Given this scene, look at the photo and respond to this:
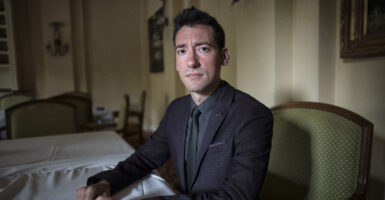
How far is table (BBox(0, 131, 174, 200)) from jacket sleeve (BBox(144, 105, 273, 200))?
0.22m

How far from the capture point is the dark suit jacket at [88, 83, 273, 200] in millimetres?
823

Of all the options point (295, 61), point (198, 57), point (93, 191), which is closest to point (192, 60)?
point (198, 57)

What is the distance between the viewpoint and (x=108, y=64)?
235 inches

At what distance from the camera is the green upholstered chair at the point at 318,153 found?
923 millimetres

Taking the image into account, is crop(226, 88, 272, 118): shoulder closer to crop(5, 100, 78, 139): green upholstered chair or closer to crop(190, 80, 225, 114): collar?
crop(190, 80, 225, 114): collar

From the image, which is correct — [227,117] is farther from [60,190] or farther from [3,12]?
[3,12]

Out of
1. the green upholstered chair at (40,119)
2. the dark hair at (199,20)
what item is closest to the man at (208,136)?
the dark hair at (199,20)

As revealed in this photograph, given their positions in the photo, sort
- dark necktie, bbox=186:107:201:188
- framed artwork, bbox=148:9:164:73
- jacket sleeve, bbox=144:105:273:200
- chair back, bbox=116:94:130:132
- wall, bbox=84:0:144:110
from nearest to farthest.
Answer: jacket sleeve, bbox=144:105:273:200 → dark necktie, bbox=186:107:201:188 → chair back, bbox=116:94:130:132 → framed artwork, bbox=148:9:164:73 → wall, bbox=84:0:144:110

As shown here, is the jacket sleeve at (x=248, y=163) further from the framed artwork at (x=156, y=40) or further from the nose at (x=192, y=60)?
the framed artwork at (x=156, y=40)

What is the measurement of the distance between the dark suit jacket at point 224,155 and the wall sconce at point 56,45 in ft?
17.1

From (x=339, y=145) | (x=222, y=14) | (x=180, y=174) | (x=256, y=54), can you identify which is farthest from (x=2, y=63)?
(x=339, y=145)

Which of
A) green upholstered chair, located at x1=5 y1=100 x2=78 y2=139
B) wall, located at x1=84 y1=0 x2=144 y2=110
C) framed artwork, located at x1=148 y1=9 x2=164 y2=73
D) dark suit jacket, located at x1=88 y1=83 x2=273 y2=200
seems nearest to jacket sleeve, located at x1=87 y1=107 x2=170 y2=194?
dark suit jacket, located at x1=88 y1=83 x2=273 y2=200

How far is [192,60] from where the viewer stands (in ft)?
3.14

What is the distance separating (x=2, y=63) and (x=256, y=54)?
17.4ft
